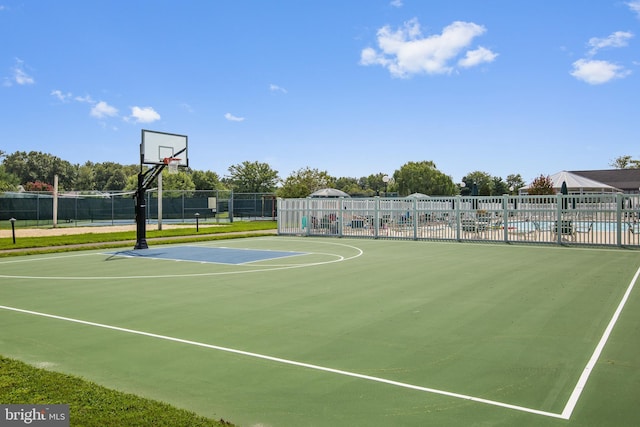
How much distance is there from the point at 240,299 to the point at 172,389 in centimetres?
441

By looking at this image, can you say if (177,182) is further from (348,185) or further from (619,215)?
(619,215)

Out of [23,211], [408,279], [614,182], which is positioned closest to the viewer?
[408,279]

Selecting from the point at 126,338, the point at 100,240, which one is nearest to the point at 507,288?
Result: the point at 126,338

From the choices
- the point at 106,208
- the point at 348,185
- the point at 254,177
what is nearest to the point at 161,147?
the point at 106,208

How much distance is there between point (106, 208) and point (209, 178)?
1746 inches

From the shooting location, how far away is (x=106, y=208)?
41.2 meters

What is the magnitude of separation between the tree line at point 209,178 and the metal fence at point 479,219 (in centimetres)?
3072

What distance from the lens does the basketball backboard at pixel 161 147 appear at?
2094cm

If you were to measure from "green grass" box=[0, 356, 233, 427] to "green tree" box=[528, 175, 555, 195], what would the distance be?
140ft

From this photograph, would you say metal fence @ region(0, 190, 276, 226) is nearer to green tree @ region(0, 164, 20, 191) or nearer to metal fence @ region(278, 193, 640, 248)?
metal fence @ region(278, 193, 640, 248)

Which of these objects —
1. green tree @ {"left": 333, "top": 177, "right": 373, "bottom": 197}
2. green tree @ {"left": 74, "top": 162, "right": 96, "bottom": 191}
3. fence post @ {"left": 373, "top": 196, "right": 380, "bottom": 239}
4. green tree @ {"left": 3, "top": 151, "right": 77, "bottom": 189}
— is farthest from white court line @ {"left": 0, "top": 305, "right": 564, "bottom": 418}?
green tree @ {"left": 333, "top": 177, "right": 373, "bottom": 197}

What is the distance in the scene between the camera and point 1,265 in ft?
48.8

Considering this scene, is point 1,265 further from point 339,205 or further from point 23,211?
point 23,211

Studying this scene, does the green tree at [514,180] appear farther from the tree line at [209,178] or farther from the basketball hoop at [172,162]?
the basketball hoop at [172,162]
